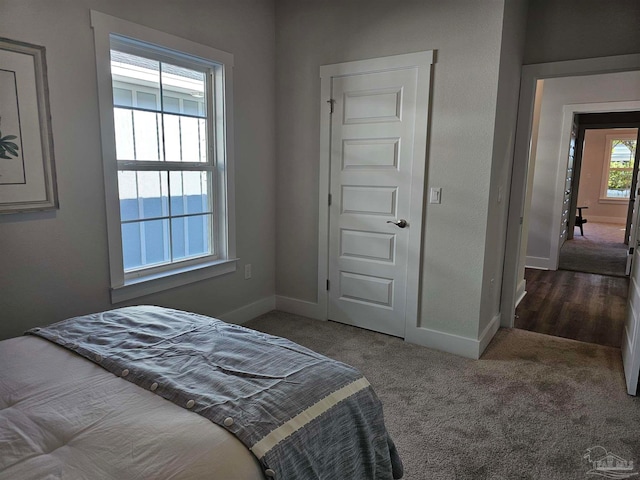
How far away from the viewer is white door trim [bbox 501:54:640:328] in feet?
9.83

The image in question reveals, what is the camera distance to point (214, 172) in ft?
10.8

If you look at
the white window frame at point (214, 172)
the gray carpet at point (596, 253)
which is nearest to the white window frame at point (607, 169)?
the gray carpet at point (596, 253)

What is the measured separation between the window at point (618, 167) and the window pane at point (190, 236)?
11387 millimetres

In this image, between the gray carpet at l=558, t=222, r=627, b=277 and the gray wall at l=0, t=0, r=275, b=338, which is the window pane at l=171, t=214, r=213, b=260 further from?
the gray carpet at l=558, t=222, r=627, b=277

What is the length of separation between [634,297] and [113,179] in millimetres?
3328

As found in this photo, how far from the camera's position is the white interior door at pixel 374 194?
3148 mm

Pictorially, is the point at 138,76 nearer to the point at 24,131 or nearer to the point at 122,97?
the point at 122,97

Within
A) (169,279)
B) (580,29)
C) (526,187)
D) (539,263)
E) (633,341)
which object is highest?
(580,29)

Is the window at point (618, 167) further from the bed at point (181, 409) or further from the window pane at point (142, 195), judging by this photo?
the bed at point (181, 409)

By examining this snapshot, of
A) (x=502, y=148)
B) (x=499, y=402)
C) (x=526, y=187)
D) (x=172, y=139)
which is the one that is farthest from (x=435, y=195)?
(x=172, y=139)

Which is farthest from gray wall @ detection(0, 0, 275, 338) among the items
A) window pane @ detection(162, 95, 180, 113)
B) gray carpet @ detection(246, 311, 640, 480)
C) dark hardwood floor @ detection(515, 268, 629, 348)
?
dark hardwood floor @ detection(515, 268, 629, 348)

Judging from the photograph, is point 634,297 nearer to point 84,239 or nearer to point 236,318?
point 236,318

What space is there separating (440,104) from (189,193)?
1.89 m

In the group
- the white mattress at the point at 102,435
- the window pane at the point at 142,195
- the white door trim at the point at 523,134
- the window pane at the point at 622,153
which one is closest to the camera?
the white mattress at the point at 102,435
